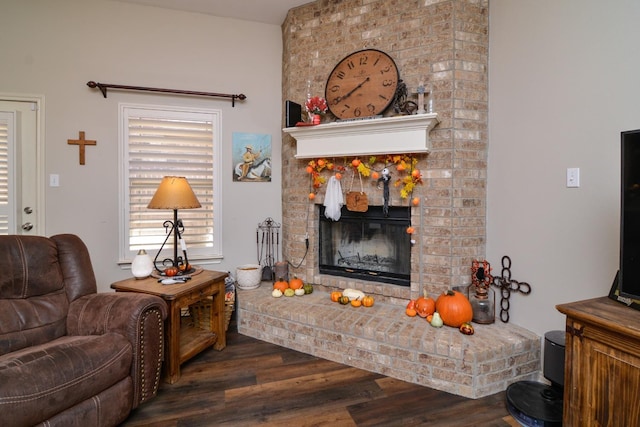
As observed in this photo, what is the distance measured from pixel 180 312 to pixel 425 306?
179cm

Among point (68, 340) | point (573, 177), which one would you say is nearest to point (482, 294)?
point (573, 177)

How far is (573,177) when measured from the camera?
1881mm

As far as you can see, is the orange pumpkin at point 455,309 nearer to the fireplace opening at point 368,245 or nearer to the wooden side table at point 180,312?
the fireplace opening at point 368,245

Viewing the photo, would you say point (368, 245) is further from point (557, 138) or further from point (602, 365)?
point (602, 365)

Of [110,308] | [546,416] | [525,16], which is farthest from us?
[525,16]

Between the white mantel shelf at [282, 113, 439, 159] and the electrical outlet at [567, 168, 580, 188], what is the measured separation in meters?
0.88

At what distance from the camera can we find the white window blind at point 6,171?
8.86ft

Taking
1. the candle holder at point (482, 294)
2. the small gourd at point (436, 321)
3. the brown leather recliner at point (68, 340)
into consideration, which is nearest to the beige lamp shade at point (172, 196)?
the brown leather recliner at point (68, 340)

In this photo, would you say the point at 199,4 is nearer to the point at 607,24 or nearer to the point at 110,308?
the point at 110,308

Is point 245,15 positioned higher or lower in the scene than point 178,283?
higher

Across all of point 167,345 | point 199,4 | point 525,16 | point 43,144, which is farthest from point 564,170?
point 43,144

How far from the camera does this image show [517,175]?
224cm

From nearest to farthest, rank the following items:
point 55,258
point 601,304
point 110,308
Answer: point 601,304 → point 110,308 → point 55,258

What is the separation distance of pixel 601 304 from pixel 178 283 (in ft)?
7.84
